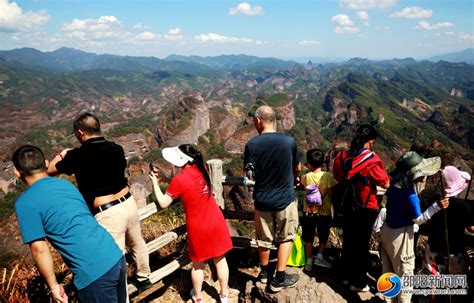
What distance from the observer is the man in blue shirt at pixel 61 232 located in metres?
2.41

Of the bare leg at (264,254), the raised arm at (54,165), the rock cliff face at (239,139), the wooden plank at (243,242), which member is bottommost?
the rock cliff face at (239,139)

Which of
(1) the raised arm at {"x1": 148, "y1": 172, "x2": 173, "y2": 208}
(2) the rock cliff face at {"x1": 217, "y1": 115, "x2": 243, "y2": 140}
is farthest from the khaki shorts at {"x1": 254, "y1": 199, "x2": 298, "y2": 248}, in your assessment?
(2) the rock cliff face at {"x1": 217, "y1": 115, "x2": 243, "y2": 140}

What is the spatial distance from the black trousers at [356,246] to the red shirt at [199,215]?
1.65 m

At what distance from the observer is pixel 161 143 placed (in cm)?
11244

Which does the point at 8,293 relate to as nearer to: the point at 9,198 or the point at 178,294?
the point at 178,294

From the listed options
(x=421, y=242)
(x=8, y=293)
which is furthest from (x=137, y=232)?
(x=421, y=242)

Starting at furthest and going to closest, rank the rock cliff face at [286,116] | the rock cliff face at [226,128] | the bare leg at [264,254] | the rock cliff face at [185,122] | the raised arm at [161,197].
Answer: the rock cliff face at [286,116] < the rock cliff face at [226,128] < the rock cliff face at [185,122] < the bare leg at [264,254] < the raised arm at [161,197]

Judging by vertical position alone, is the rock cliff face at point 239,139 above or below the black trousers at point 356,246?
below

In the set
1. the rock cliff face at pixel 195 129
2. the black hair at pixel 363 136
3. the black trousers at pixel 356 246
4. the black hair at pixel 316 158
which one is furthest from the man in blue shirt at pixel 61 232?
the rock cliff face at pixel 195 129

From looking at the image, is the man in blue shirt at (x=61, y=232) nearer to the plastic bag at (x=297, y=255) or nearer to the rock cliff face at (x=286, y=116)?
the plastic bag at (x=297, y=255)

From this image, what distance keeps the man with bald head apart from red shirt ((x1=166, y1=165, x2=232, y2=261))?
570 mm

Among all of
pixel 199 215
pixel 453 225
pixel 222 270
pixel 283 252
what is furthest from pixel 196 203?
pixel 453 225

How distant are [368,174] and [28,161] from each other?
3.50 metres

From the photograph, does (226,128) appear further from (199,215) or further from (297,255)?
(199,215)
